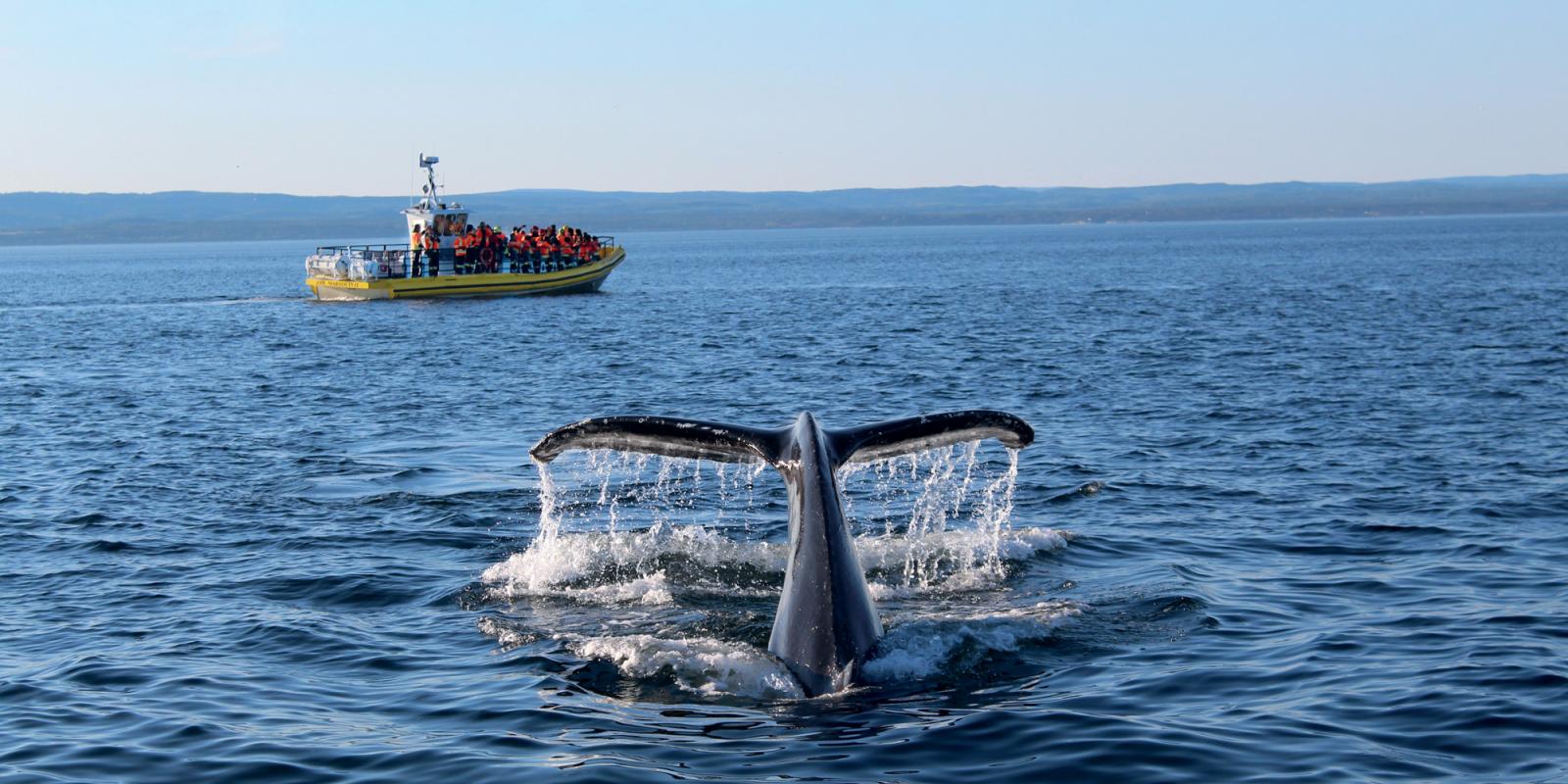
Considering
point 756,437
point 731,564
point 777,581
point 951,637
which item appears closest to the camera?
point 756,437

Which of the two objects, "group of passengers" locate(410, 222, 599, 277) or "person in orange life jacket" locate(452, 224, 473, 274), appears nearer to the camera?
"person in orange life jacket" locate(452, 224, 473, 274)

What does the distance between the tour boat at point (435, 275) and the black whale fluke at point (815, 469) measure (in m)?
48.5

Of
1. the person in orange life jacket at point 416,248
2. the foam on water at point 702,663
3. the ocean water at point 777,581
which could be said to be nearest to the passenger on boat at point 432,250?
the person in orange life jacket at point 416,248

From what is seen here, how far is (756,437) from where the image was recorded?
977cm

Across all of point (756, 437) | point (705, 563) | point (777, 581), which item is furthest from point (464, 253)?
point (756, 437)

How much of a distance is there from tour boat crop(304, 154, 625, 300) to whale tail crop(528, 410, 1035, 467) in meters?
48.4

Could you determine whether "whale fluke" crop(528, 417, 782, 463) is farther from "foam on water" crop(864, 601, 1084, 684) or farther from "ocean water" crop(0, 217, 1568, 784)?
"foam on water" crop(864, 601, 1084, 684)

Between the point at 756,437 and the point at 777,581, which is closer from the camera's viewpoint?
the point at 756,437

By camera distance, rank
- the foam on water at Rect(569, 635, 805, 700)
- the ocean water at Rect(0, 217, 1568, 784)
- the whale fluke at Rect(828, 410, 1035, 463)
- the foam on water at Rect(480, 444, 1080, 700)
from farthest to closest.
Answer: the foam on water at Rect(480, 444, 1080, 700), the whale fluke at Rect(828, 410, 1035, 463), the foam on water at Rect(569, 635, 805, 700), the ocean water at Rect(0, 217, 1568, 784)

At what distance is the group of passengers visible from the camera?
2274 inches

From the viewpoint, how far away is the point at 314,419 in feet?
78.6

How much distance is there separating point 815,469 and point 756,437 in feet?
1.48

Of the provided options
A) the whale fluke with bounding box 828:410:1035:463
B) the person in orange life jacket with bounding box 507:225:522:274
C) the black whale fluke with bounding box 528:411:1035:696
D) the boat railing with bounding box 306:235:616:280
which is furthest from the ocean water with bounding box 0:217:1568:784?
the person in orange life jacket with bounding box 507:225:522:274

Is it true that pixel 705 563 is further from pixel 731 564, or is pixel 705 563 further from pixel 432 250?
pixel 432 250
